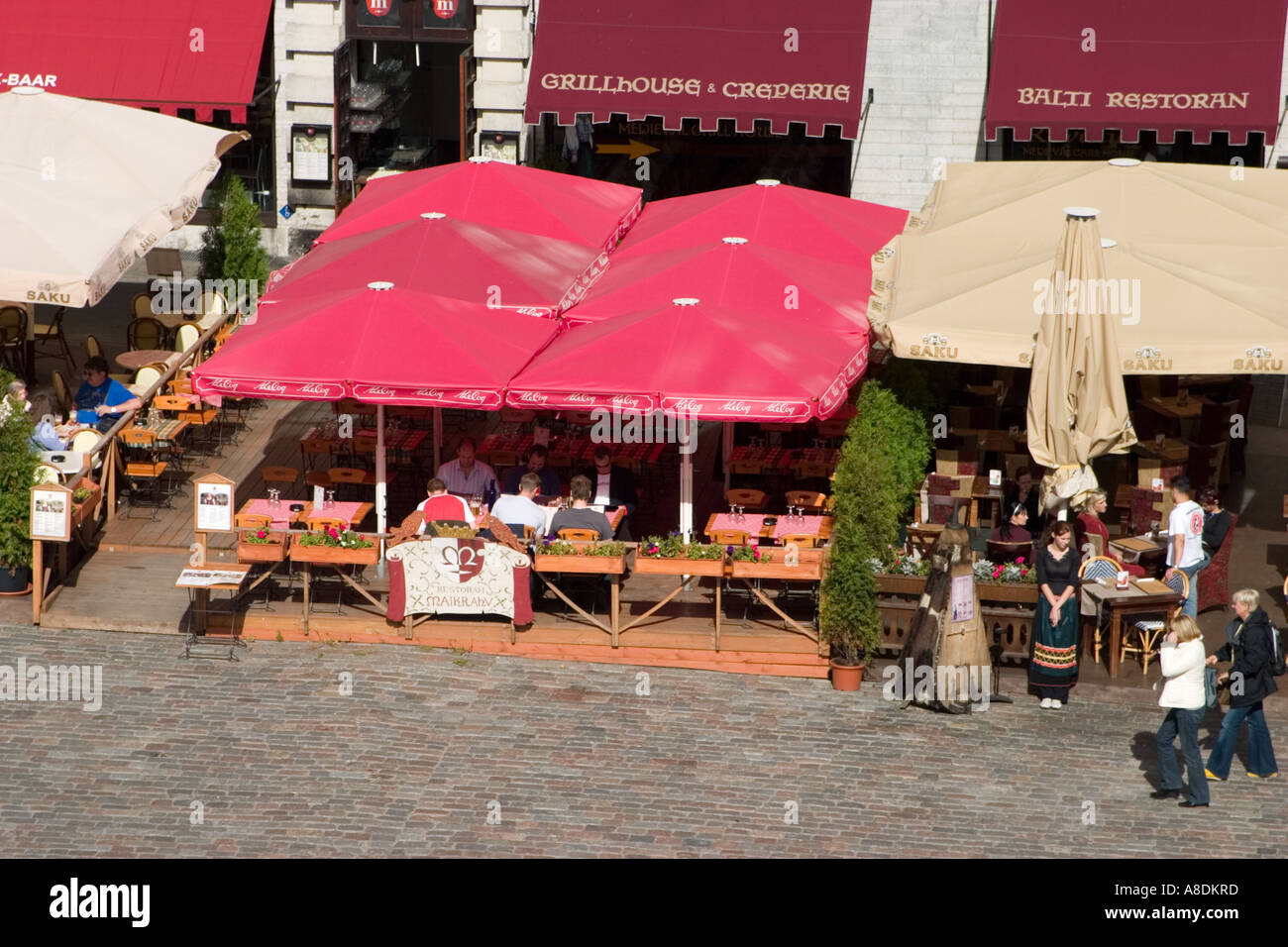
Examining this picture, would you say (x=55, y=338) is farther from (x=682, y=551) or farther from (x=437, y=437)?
(x=682, y=551)

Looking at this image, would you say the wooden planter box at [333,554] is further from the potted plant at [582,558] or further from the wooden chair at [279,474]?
the wooden chair at [279,474]

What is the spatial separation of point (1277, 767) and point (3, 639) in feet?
35.7

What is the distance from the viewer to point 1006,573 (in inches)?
687

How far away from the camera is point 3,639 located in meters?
17.9

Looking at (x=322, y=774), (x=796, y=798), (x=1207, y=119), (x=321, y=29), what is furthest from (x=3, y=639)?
(x=1207, y=119)

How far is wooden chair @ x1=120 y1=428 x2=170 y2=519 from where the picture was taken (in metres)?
20.5

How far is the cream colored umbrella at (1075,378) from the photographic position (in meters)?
17.5

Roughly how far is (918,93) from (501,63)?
224 inches

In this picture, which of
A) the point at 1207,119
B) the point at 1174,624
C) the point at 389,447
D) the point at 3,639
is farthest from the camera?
the point at 1207,119

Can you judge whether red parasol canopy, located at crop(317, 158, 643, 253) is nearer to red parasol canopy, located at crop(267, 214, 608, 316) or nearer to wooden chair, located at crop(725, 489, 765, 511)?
red parasol canopy, located at crop(267, 214, 608, 316)

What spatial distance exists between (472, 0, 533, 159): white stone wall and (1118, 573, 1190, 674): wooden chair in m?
13.1

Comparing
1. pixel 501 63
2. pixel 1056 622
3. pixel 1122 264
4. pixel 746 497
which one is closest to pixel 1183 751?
pixel 1056 622

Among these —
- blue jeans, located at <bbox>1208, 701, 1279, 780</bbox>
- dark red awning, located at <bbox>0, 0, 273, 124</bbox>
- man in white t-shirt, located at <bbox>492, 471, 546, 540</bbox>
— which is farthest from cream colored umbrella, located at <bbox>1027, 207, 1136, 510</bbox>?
dark red awning, located at <bbox>0, 0, 273, 124</bbox>

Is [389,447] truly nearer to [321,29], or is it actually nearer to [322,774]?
[322,774]
